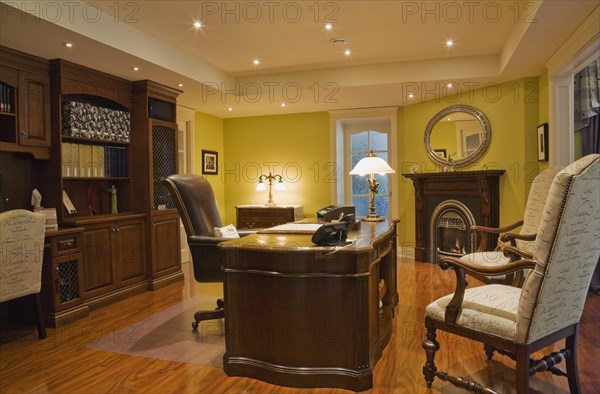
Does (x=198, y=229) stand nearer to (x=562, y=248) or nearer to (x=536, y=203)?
(x=562, y=248)

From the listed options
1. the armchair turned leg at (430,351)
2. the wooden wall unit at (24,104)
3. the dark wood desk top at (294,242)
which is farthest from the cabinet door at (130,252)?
the armchair turned leg at (430,351)

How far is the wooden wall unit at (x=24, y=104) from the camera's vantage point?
330 cm

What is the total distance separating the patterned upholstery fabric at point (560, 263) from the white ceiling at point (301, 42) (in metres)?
1.71

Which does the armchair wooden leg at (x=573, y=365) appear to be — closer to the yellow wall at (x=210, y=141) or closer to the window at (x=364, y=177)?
the window at (x=364, y=177)

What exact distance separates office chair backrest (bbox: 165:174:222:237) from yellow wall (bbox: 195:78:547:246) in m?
3.12

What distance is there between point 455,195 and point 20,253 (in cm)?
475

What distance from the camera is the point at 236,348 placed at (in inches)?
93.0

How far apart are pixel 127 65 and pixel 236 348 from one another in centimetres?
286

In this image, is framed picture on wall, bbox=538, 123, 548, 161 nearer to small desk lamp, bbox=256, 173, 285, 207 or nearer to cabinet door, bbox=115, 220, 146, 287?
small desk lamp, bbox=256, 173, 285, 207

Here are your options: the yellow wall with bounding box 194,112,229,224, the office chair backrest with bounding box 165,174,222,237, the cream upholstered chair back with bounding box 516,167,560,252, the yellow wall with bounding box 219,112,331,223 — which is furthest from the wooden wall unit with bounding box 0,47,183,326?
the cream upholstered chair back with bounding box 516,167,560,252

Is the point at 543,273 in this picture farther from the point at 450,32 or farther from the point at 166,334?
the point at 450,32

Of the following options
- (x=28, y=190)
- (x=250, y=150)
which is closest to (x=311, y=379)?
(x=28, y=190)

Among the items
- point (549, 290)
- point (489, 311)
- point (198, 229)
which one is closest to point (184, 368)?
point (198, 229)

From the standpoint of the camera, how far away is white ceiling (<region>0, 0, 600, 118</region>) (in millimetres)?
3111
